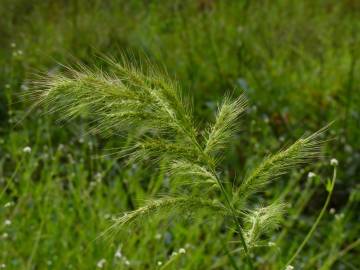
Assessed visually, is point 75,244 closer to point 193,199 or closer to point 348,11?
point 193,199

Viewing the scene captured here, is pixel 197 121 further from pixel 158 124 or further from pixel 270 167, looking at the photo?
pixel 158 124

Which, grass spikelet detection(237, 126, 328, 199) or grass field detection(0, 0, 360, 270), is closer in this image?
grass spikelet detection(237, 126, 328, 199)

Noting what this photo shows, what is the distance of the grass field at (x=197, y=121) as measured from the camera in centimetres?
379

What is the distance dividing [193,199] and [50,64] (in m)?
4.71

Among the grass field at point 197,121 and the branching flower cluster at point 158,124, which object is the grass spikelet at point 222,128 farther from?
the grass field at point 197,121

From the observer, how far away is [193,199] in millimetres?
1776

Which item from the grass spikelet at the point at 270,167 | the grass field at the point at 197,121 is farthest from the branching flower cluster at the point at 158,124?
the grass field at the point at 197,121

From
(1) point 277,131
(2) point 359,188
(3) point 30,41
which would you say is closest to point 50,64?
(3) point 30,41

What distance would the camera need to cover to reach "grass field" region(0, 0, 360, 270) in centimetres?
379

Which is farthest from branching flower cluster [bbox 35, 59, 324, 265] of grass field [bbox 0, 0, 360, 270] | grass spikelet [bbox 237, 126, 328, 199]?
grass field [bbox 0, 0, 360, 270]

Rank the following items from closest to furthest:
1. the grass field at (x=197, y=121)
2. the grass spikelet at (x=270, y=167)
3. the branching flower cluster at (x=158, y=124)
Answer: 1. the branching flower cluster at (x=158, y=124)
2. the grass spikelet at (x=270, y=167)
3. the grass field at (x=197, y=121)

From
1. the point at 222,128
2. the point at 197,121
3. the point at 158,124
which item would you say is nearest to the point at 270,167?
the point at 222,128

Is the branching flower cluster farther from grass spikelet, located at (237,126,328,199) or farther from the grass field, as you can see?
the grass field

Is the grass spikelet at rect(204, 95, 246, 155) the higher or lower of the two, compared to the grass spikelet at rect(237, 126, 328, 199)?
higher
